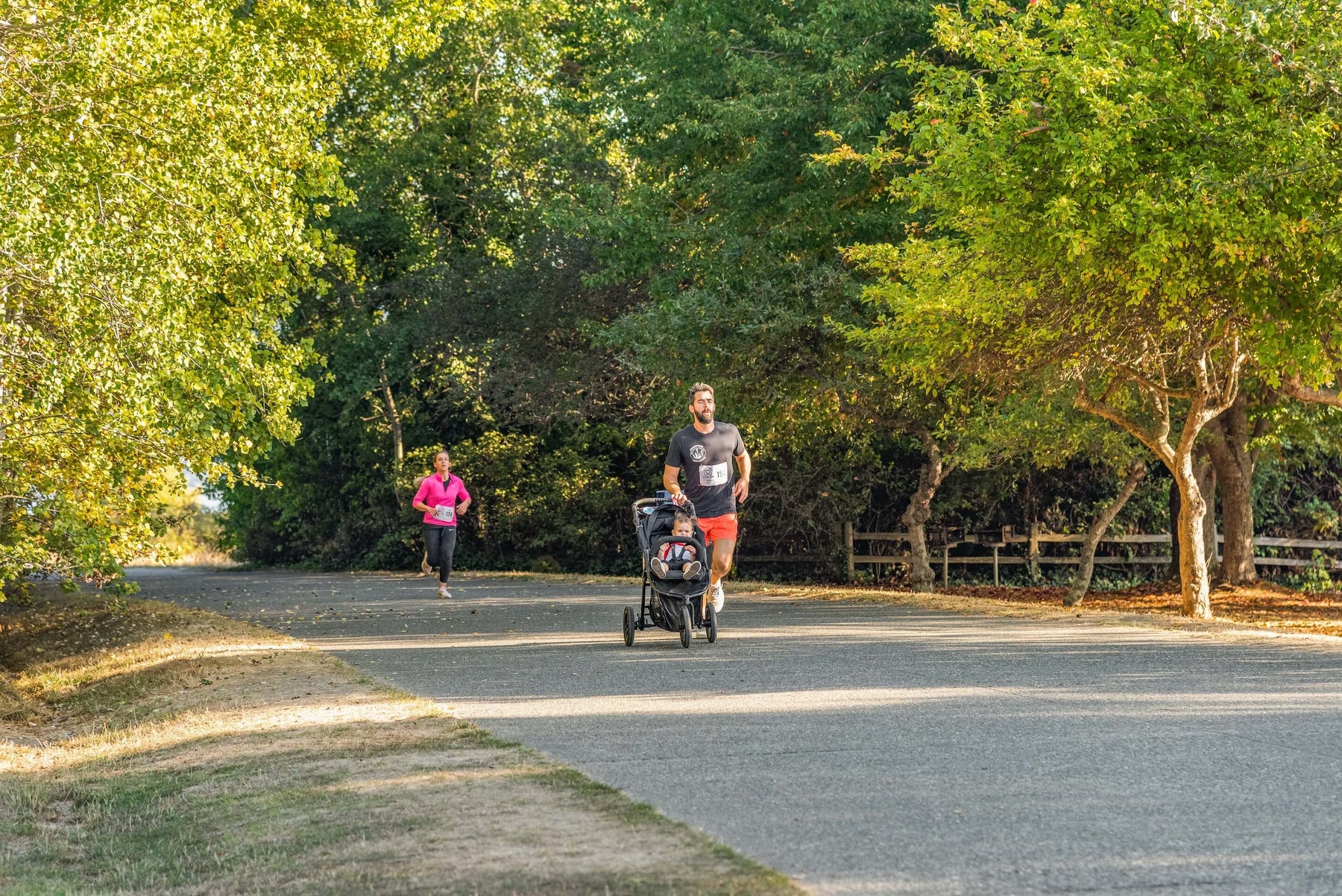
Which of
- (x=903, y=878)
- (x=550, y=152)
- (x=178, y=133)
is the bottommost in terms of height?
(x=903, y=878)

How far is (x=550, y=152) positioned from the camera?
109 feet

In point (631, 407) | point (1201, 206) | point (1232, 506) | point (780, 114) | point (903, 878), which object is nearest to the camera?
point (903, 878)

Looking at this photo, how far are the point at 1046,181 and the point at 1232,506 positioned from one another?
557 inches

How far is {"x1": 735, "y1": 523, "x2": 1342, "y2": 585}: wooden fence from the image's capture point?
28.3 metres

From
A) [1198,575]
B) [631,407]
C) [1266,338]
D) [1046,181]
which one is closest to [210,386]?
[1046,181]

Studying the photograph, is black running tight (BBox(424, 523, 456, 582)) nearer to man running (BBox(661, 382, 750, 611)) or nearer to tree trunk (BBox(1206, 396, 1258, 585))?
man running (BBox(661, 382, 750, 611))

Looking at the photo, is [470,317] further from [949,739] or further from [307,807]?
[307,807]

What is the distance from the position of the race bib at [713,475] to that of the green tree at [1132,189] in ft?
11.9

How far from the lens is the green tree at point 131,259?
1097 cm

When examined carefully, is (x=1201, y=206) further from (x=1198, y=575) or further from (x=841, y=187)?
(x=841, y=187)

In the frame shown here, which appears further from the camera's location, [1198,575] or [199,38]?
[1198,575]

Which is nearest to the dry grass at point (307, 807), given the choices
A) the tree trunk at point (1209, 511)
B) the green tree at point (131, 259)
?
the green tree at point (131, 259)

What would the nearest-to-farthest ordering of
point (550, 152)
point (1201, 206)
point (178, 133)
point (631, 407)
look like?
point (1201, 206) < point (178, 133) < point (631, 407) < point (550, 152)

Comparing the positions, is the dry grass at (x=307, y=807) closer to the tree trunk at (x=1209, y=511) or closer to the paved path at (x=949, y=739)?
the paved path at (x=949, y=739)
